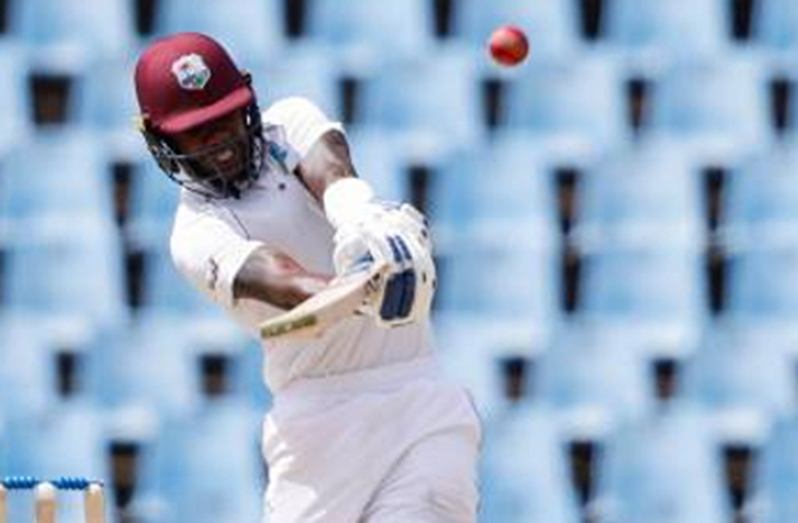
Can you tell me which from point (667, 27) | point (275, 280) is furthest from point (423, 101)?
point (275, 280)

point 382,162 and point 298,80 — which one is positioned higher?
point 298,80

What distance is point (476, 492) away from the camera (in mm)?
3713

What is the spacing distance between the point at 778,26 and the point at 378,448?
6.58m

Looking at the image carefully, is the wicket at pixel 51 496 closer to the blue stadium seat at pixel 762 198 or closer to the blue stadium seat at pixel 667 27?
the blue stadium seat at pixel 762 198

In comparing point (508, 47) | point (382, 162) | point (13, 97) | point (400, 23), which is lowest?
point (382, 162)

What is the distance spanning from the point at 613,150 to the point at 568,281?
1.81 ft

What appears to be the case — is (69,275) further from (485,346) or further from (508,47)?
(508,47)

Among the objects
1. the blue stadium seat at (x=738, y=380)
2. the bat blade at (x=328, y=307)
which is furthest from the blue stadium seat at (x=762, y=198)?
the bat blade at (x=328, y=307)

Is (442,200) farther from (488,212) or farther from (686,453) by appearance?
(686,453)

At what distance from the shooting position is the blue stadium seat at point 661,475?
354 inches

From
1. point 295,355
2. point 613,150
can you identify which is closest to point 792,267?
point 613,150

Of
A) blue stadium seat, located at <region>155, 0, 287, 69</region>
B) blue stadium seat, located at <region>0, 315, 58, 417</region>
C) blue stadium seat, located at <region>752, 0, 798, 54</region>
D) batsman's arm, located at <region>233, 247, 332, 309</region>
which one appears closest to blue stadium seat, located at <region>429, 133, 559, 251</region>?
blue stadium seat, located at <region>155, 0, 287, 69</region>

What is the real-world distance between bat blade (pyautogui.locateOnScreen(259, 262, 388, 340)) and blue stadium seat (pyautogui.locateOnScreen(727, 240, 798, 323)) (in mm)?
6343

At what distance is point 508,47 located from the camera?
503 cm
